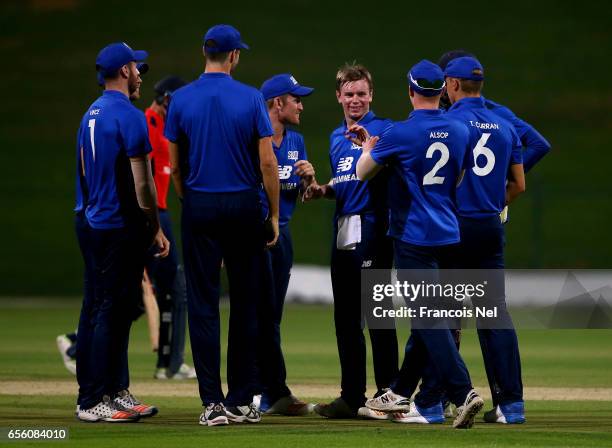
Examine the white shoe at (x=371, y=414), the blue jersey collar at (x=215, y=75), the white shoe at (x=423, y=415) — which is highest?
the blue jersey collar at (x=215, y=75)

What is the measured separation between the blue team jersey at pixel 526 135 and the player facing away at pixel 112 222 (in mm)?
2668

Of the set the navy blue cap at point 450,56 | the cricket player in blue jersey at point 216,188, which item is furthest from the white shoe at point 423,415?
the navy blue cap at point 450,56

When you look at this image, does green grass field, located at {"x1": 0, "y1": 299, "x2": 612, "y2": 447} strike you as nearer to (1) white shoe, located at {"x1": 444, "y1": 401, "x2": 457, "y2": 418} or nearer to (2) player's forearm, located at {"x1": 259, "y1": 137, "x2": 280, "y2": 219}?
(1) white shoe, located at {"x1": 444, "y1": 401, "x2": 457, "y2": 418}

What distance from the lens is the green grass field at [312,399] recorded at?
27.8 ft

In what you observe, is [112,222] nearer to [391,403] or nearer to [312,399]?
[391,403]

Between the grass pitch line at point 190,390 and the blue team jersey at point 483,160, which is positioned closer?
the blue team jersey at point 483,160

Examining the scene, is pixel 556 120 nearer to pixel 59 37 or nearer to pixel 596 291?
pixel 59 37

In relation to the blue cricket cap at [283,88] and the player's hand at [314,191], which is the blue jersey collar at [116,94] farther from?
the player's hand at [314,191]

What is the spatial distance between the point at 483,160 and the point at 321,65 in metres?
32.9

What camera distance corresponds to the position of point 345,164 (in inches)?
394

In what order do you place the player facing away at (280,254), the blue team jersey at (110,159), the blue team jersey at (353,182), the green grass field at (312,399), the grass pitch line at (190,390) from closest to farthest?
1. the green grass field at (312,399)
2. the blue team jersey at (110,159)
3. the blue team jersey at (353,182)
4. the player facing away at (280,254)
5. the grass pitch line at (190,390)

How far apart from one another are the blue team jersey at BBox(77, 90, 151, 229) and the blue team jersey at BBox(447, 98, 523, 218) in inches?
90.0

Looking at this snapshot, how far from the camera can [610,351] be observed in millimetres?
16297

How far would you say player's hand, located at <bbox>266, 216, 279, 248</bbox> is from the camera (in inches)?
368
